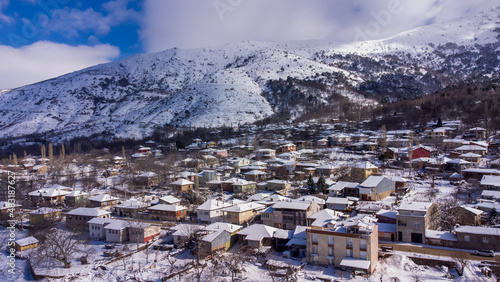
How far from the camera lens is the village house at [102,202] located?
25250 millimetres

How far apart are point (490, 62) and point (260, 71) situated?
68724mm

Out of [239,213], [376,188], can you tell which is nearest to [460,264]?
[376,188]

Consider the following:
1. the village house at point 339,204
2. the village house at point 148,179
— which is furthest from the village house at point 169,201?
the village house at point 339,204

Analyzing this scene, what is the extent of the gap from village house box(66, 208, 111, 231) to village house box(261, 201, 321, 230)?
32.2 feet

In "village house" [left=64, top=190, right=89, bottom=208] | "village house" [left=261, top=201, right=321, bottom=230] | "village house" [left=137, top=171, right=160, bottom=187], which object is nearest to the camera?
"village house" [left=261, top=201, right=321, bottom=230]

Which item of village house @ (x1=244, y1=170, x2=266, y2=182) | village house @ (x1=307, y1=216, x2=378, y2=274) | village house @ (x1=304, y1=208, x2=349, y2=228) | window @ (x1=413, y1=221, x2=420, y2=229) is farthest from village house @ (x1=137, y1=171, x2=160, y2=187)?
window @ (x1=413, y1=221, x2=420, y2=229)

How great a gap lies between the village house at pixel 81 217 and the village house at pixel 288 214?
9.81 m

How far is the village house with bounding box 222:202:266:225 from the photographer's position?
2044 centimetres

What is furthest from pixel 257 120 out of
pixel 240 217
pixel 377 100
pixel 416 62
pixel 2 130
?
pixel 416 62

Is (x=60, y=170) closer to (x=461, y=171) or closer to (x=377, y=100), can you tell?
(x=461, y=171)

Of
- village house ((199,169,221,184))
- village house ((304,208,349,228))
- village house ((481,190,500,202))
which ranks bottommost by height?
village house ((304,208,349,228))

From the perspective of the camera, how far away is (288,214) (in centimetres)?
1962

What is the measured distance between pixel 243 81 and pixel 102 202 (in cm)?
6726

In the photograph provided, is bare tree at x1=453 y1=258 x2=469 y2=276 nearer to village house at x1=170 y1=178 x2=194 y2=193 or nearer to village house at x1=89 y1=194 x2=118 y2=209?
village house at x1=170 y1=178 x2=194 y2=193
